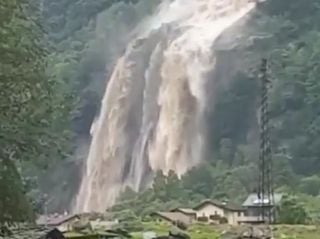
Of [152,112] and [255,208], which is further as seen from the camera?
[152,112]

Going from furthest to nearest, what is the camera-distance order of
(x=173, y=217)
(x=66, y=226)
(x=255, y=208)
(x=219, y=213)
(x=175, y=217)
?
(x=219, y=213) → (x=255, y=208) → (x=175, y=217) → (x=173, y=217) → (x=66, y=226)

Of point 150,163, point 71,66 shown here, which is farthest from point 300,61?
point 71,66

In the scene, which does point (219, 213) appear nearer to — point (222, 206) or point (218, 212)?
point (218, 212)

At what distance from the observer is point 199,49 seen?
6241cm

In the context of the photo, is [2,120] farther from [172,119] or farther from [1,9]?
[172,119]

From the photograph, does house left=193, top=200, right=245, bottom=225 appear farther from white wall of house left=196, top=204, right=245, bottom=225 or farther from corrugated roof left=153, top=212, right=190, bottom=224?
corrugated roof left=153, top=212, right=190, bottom=224

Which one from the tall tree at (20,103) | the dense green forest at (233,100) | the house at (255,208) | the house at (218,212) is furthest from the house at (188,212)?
the tall tree at (20,103)

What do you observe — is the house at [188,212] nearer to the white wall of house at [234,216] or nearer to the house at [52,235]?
the white wall of house at [234,216]

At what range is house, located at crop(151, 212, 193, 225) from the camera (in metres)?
36.3

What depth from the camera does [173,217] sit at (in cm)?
3712

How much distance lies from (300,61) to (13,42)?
159ft

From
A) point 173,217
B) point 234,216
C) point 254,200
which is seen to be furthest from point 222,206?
point 173,217

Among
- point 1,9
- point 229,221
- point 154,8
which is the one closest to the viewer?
point 1,9

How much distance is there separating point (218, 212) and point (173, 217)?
4.98 m
